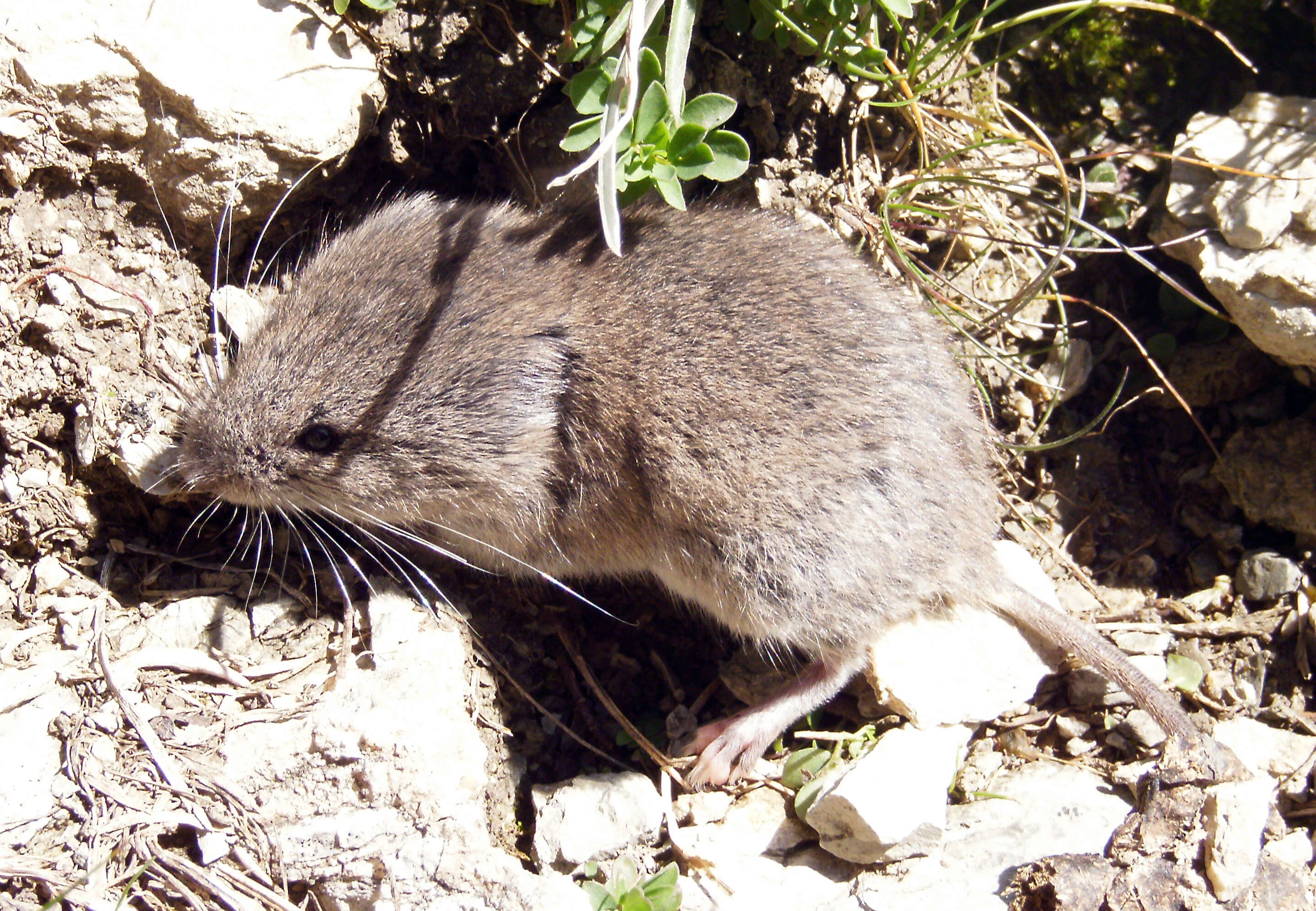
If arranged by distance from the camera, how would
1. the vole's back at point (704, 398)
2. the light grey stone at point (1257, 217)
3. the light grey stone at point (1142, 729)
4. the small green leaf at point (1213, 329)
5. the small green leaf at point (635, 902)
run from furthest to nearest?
the small green leaf at point (1213, 329) < the light grey stone at point (1257, 217) < the light grey stone at point (1142, 729) < the vole's back at point (704, 398) < the small green leaf at point (635, 902)

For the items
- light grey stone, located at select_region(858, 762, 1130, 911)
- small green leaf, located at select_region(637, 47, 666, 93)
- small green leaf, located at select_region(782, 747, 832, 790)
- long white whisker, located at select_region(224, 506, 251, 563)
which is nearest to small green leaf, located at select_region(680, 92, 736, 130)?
small green leaf, located at select_region(637, 47, 666, 93)

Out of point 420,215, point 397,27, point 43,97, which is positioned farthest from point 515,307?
point 43,97

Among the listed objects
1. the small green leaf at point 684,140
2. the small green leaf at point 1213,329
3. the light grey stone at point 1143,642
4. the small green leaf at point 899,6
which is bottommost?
the light grey stone at point 1143,642

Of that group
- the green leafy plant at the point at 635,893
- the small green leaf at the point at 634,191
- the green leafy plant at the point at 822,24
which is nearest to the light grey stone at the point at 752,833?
the green leafy plant at the point at 635,893

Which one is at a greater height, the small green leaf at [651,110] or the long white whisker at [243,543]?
the small green leaf at [651,110]

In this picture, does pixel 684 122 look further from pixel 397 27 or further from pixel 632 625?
pixel 632 625

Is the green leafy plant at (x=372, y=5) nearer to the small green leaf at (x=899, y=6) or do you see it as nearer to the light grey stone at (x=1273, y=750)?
the small green leaf at (x=899, y=6)
